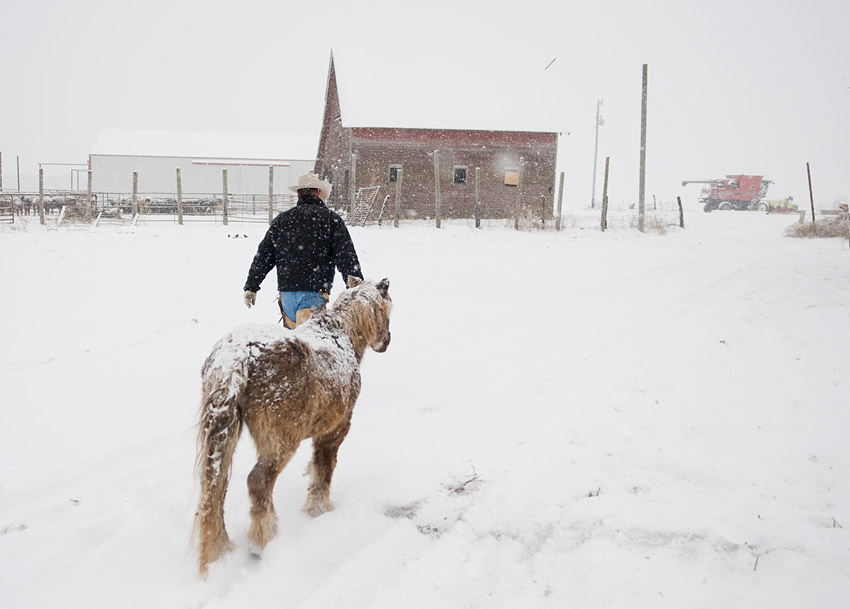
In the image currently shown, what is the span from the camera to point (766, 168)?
382ft

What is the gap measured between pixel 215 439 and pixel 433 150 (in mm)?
25816

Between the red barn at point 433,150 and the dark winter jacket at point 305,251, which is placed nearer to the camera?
the dark winter jacket at point 305,251

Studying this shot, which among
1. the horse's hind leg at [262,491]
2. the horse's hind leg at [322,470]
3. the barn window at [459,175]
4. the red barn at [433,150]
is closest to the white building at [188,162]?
the red barn at [433,150]

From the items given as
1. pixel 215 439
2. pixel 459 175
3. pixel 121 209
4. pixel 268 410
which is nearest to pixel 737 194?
pixel 459 175

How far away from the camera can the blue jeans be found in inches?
181

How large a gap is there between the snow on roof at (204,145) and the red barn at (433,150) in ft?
55.6

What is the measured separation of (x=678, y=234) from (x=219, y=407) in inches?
916

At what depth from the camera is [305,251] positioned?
14.9ft

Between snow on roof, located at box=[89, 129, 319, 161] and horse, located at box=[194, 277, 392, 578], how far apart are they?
42481mm

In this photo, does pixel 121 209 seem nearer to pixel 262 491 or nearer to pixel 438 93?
pixel 438 93

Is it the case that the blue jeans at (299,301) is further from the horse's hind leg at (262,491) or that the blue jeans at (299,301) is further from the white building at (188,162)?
the white building at (188,162)

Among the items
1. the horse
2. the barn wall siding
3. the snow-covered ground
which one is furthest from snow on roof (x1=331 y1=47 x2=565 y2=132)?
the horse

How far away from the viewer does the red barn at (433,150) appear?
26.0 metres

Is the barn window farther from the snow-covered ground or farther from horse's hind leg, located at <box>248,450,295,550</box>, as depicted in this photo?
horse's hind leg, located at <box>248,450,295,550</box>
